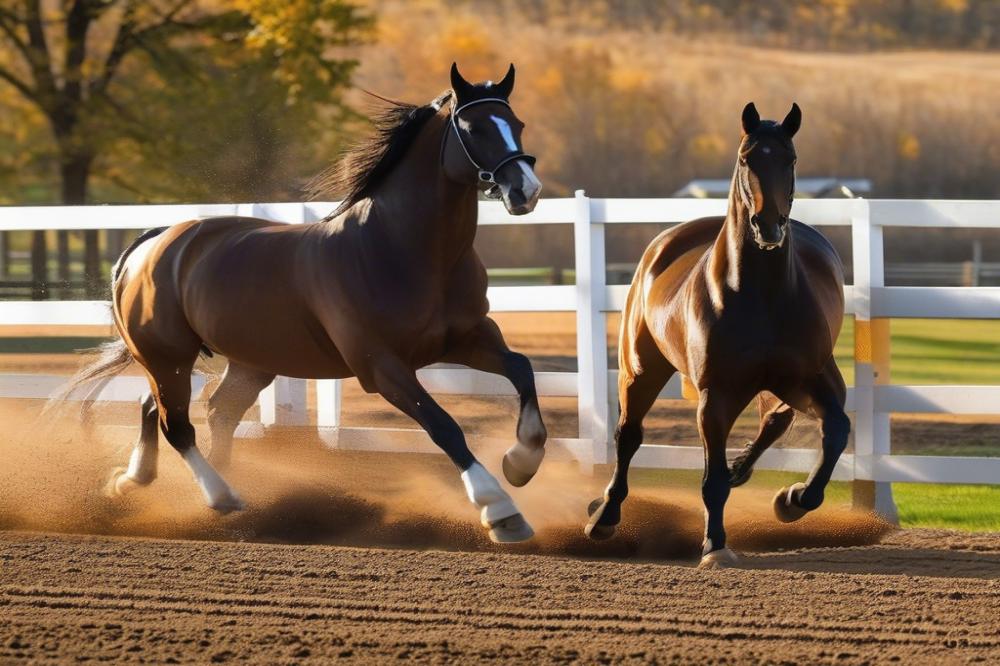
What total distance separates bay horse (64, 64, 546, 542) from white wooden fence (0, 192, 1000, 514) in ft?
3.72

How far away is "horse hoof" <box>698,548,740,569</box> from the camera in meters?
5.74

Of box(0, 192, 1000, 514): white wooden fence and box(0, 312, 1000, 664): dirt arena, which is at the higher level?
box(0, 192, 1000, 514): white wooden fence

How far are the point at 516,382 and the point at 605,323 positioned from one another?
1.44m

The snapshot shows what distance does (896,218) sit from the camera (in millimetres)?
7125

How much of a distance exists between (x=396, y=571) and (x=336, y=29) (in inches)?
632

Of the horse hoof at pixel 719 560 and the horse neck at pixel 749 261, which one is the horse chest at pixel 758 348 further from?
the horse hoof at pixel 719 560

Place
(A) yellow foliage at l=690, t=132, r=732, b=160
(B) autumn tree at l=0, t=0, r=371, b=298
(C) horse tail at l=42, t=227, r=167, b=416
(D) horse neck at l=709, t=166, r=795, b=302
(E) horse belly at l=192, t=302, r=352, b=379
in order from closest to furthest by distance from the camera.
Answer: (D) horse neck at l=709, t=166, r=795, b=302
(E) horse belly at l=192, t=302, r=352, b=379
(C) horse tail at l=42, t=227, r=167, b=416
(B) autumn tree at l=0, t=0, r=371, b=298
(A) yellow foliage at l=690, t=132, r=732, b=160

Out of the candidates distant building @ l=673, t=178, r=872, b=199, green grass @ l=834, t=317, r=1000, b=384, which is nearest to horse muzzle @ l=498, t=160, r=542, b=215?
green grass @ l=834, t=317, r=1000, b=384

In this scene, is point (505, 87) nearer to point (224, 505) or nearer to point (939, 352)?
point (224, 505)

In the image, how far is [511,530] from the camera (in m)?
5.93

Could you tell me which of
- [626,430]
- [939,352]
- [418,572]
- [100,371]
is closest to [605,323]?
[626,430]

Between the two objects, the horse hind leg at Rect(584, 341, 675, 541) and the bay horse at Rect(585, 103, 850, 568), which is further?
the horse hind leg at Rect(584, 341, 675, 541)

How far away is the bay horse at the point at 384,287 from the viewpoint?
19.9 ft

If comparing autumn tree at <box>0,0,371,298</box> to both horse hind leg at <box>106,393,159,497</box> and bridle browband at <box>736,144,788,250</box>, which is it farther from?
bridle browband at <box>736,144,788,250</box>
